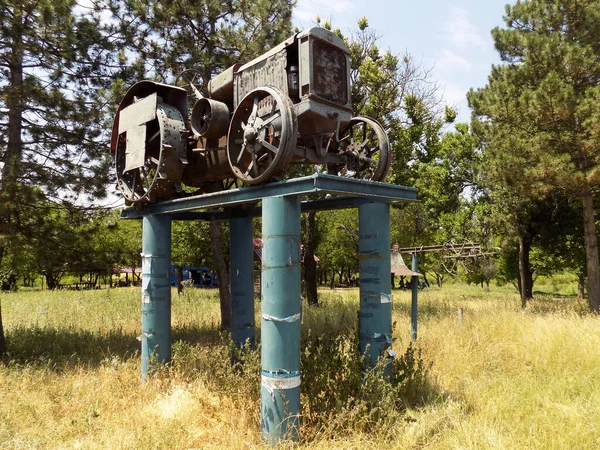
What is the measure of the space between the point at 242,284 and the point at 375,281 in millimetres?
2302

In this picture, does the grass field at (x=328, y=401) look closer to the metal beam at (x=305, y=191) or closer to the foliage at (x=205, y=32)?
the metal beam at (x=305, y=191)

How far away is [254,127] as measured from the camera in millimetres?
4379

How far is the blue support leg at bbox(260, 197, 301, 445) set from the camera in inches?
153

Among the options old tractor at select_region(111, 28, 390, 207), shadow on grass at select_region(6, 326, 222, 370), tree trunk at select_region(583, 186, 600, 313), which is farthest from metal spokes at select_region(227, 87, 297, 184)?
tree trunk at select_region(583, 186, 600, 313)

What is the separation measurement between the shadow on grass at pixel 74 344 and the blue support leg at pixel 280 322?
9.20 ft

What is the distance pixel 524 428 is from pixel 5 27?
9.27m

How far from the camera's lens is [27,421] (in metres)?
4.58

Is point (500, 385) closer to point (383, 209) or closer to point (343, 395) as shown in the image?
point (343, 395)

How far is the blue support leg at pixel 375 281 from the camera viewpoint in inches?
188

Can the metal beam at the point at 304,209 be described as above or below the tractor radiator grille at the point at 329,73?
below

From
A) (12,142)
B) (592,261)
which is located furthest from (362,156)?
(592,261)

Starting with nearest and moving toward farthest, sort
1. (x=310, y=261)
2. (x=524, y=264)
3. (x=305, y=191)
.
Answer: (x=305, y=191) → (x=310, y=261) → (x=524, y=264)

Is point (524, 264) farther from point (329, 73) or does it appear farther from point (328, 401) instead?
point (329, 73)

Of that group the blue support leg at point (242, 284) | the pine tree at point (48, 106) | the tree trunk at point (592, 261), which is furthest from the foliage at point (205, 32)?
the tree trunk at point (592, 261)
